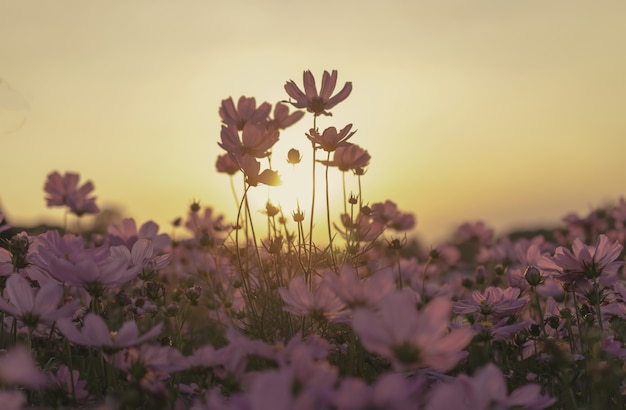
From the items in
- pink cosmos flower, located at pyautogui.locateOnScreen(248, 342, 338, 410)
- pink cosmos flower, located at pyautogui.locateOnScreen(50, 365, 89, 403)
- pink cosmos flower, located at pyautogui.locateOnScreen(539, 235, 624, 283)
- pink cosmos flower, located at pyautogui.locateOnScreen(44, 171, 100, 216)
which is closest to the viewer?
pink cosmos flower, located at pyautogui.locateOnScreen(248, 342, 338, 410)

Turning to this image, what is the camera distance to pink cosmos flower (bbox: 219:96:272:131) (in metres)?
2.08

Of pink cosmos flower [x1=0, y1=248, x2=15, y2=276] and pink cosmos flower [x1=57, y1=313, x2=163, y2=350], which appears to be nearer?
pink cosmos flower [x1=57, y1=313, x2=163, y2=350]

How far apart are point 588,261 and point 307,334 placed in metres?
0.76

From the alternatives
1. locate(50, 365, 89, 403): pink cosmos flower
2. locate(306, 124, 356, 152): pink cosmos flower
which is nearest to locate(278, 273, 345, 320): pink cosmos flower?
locate(50, 365, 89, 403): pink cosmos flower

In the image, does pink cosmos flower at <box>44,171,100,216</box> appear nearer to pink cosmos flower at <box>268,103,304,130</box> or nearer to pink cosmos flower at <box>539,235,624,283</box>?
pink cosmos flower at <box>268,103,304,130</box>

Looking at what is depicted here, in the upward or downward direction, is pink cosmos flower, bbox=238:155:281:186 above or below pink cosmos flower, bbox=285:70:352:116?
below

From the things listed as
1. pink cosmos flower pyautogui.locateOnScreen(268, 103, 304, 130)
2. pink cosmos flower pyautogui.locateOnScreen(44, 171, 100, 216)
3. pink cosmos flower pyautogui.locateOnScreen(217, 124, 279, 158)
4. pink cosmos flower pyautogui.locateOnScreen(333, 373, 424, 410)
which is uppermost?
pink cosmos flower pyautogui.locateOnScreen(268, 103, 304, 130)

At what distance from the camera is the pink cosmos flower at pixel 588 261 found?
5.16ft

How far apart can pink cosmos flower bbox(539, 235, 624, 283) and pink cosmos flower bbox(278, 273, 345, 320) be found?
2.29ft

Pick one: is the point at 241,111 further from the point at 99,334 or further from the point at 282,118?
the point at 99,334

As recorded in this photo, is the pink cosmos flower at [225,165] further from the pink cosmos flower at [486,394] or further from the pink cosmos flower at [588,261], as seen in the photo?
the pink cosmos flower at [486,394]

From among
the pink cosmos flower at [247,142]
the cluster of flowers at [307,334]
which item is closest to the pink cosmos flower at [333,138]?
the cluster of flowers at [307,334]

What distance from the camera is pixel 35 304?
1.17 metres

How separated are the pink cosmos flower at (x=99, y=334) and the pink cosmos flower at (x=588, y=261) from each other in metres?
1.04
